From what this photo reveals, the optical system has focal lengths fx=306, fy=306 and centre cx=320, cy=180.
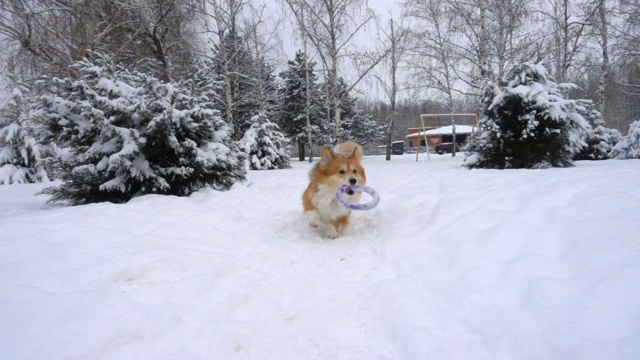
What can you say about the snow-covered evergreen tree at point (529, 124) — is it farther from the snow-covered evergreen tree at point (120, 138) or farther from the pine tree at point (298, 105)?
the pine tree at point (298, 105)

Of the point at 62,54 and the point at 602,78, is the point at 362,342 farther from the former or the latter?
the point at 602,78

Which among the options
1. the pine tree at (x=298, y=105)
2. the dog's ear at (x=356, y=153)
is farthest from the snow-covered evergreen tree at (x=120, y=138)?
the pine tree at (x=298, y=105)

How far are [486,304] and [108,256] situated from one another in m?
2.75

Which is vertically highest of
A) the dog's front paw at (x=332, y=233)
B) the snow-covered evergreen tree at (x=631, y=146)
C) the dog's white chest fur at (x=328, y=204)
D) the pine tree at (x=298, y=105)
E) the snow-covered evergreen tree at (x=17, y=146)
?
the pine tree at (x=298, y=105)

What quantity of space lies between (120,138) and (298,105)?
2016 centimetres

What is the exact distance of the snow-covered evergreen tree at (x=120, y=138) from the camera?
14.4 feet

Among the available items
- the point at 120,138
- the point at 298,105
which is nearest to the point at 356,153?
the point at 120,138

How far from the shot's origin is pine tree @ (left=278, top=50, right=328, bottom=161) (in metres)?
23.5

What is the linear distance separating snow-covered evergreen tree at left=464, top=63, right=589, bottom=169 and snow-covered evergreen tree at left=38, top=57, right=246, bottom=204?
6.30m

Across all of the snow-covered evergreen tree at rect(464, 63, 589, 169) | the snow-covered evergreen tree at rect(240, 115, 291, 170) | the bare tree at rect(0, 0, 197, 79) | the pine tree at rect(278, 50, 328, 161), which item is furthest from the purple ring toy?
the pine tree at rect(278, 50, 328, 161)

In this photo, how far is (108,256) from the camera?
2422mm

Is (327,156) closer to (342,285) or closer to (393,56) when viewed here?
(342,285)

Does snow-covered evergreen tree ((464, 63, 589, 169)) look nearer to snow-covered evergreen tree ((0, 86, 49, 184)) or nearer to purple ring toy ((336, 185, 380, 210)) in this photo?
purple ring toy ((336, 185, 380, 210))

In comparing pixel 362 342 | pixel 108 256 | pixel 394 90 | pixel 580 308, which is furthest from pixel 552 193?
pixel 394 90
